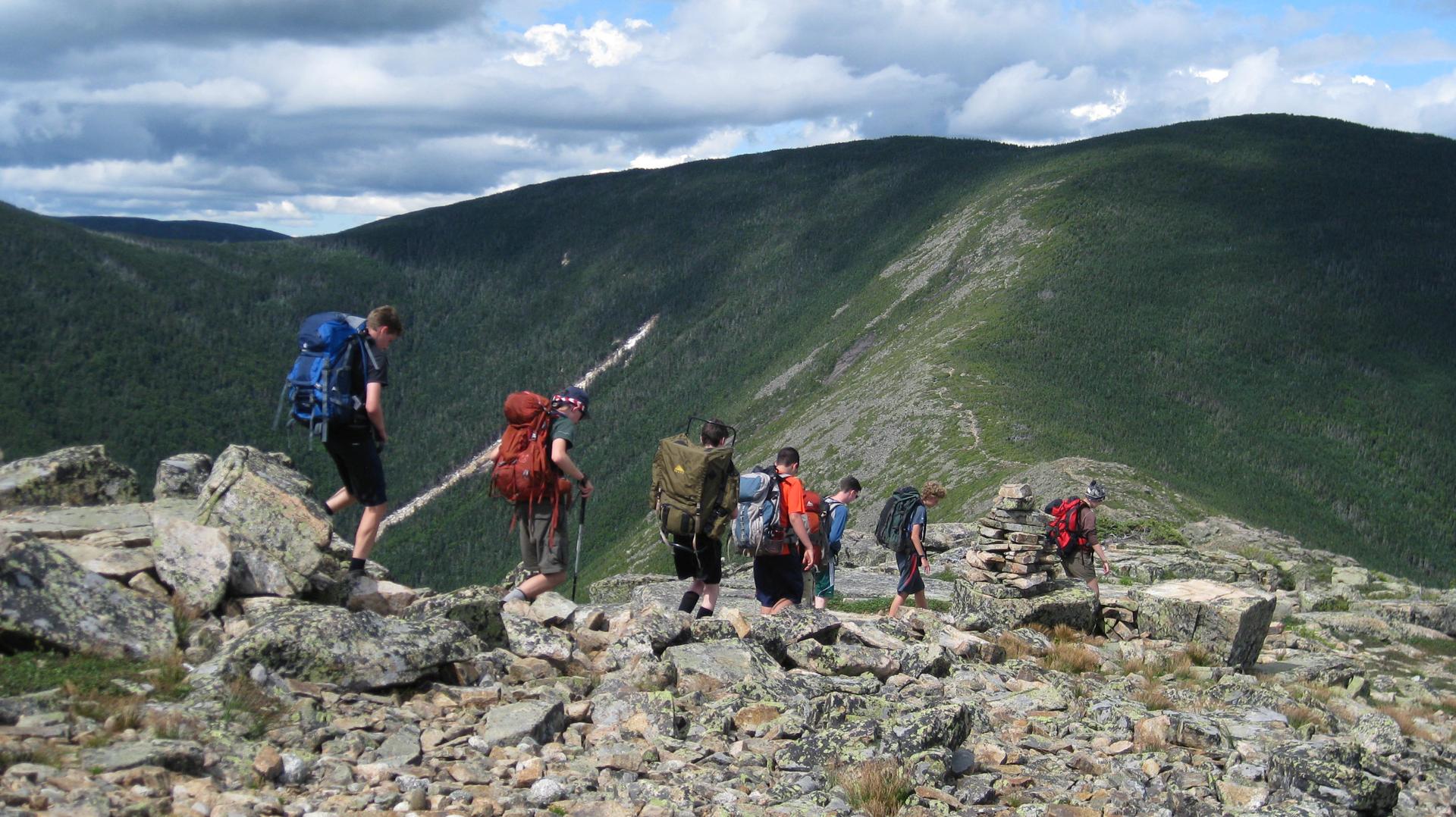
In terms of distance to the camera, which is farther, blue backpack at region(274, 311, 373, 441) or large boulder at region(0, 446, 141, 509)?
large boulder at region(0, 446, 141, 509)

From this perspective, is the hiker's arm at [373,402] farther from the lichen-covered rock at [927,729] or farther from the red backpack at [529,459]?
the lichen-covered rock at [927,729]

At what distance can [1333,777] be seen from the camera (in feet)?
37.3

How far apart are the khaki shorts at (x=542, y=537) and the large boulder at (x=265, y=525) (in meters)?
2.18

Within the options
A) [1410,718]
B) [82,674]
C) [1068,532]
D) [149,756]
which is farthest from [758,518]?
[1410,718]

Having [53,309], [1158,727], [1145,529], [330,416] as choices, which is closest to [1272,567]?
[1145,529]

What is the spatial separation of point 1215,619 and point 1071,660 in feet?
13.0

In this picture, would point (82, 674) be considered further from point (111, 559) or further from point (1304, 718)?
point (1304, 718)

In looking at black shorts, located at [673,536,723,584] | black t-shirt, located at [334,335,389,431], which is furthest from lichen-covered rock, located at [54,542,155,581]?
black shorts, located at [673,536,723,584]

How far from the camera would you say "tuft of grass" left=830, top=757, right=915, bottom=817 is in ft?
30.0

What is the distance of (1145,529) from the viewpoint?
42.4 m

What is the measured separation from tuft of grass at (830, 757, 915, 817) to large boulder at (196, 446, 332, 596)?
228 inches

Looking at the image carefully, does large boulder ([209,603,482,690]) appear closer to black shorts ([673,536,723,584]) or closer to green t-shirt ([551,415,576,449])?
green t-shirt ([551,415,576,449])

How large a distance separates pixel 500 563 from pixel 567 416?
15072 centimetres

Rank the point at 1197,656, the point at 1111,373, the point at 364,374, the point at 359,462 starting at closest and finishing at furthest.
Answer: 1. the point at 364,374
2. the point at 359,462
3. the point at 1197,656
4. the point at 1111,373
